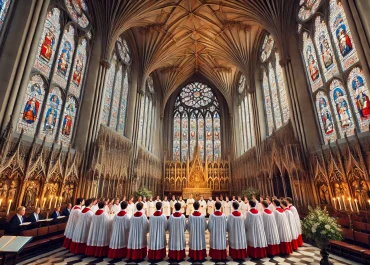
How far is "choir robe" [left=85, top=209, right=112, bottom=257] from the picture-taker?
5594 millimetres

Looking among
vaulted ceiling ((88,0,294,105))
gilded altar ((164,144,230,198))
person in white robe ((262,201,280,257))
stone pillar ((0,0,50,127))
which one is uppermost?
vaulted ceiling ((88,0,294,105))

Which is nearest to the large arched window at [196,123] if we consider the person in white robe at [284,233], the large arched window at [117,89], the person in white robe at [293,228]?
the large arched window at [117,89]

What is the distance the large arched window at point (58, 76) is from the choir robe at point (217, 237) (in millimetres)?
7743

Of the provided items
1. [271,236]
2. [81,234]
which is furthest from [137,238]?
[271,236]

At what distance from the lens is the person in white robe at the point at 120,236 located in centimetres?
539

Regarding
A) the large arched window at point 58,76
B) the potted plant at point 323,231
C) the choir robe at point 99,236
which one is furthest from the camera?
the large arched window at point 58,76

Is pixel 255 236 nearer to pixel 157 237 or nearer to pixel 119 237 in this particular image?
pixel 157 237

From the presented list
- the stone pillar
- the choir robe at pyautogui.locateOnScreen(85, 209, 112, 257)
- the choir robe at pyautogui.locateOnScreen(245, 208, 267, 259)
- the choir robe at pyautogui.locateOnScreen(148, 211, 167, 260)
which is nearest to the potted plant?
the choir robe at pyautogui.locateOnScreen(245, 208, 267, 259)

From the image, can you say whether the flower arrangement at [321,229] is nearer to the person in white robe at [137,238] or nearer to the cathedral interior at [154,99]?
the cathedral interior at [154,99]

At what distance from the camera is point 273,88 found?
15.0 meters

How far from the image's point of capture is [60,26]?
10.6 m

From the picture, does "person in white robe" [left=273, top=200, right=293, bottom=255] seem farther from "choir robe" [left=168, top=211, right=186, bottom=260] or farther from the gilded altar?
→ the gilded altar

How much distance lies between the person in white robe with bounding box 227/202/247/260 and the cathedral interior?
4980 millimetres

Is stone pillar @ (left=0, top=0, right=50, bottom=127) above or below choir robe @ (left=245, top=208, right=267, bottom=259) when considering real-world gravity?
above
